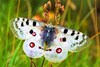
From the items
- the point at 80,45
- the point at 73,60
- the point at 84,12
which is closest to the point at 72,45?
the point at 80,45

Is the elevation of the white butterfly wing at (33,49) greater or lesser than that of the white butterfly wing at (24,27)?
lesser

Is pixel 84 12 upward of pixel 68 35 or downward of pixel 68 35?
downward

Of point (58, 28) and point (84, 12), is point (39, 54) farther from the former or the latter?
point (84, 12)

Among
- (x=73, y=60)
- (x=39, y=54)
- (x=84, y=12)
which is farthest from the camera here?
(x=84, y=12)

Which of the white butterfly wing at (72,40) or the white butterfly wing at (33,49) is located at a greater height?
the white butterfly wing at (72,40)
